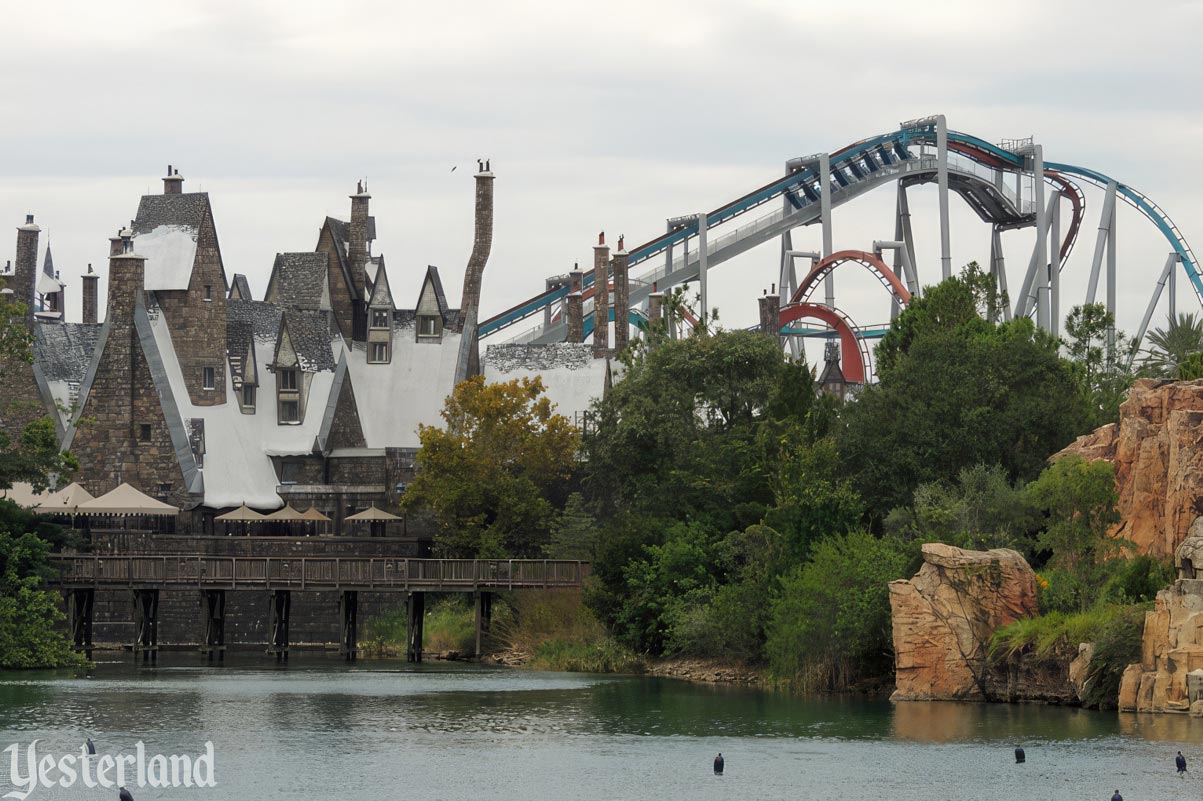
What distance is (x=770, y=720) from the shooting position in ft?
157

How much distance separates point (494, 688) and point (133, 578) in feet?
53.8

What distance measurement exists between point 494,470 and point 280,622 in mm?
9289

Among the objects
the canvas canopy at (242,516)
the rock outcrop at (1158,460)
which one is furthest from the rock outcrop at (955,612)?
the canvas canopy at (242,516)

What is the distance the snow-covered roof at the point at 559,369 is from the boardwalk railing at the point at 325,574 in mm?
15090

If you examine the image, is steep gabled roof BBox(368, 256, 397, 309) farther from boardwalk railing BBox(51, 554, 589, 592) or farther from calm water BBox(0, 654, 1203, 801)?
calm water BBox(0, 654, 1203, 801)

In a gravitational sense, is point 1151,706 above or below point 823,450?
below

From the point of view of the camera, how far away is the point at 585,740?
44.5 metres

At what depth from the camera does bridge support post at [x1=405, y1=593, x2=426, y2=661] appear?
68.4m

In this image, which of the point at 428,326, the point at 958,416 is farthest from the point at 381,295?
the point at 958,416

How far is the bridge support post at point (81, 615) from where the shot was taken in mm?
67812

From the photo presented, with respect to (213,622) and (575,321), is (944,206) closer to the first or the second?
(575,321)

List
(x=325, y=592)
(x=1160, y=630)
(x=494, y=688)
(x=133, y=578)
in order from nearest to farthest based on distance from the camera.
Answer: (x=1160, y=630) → (x=494, y=688) → (x=133, y=578) → (x=325, y=592)

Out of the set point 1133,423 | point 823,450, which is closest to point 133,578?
point 823,450

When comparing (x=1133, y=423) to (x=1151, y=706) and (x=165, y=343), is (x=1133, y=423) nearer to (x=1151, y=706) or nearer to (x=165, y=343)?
(x=1151, y=706)
